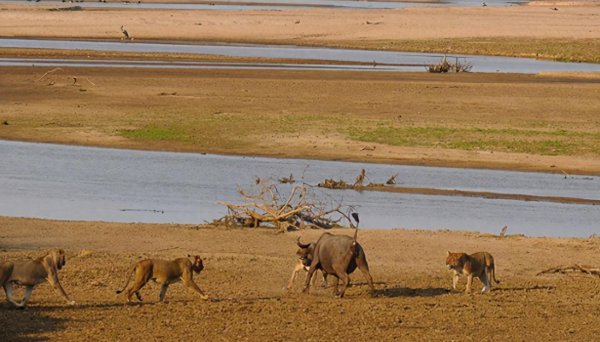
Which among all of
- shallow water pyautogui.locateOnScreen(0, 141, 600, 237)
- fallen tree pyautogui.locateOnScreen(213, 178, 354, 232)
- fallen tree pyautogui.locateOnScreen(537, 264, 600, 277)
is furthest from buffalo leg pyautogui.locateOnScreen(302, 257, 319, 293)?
shallow water pyautogui.locateOnScreen(0, 141, 600, 237)

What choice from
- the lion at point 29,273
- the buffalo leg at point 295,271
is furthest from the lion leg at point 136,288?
the buffalo leg at point 295,271

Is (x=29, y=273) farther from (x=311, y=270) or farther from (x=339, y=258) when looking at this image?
(x=339, y=258)

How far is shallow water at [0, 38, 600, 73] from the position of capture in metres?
52.0

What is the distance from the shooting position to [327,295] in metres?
14.2

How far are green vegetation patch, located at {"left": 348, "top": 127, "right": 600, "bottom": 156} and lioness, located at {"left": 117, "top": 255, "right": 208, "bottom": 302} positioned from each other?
16.9 m

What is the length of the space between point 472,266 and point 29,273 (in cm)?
498

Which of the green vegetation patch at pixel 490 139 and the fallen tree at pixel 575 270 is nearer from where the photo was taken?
the fallen tree at pixel 575 270

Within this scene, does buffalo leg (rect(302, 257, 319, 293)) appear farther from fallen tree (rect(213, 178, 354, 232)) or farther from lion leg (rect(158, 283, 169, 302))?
fallen tree (rect(213, 178, 354, 232))

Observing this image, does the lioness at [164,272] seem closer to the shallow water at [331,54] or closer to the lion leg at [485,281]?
the lion leg at [485,281]

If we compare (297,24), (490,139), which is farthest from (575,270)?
(297,24)

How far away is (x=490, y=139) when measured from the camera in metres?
30.3

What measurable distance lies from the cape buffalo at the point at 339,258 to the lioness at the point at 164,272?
4.96ft

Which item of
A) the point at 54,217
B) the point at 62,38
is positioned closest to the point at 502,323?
the point at 54,217

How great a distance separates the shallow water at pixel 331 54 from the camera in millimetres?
51969
